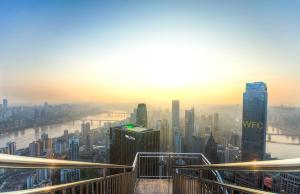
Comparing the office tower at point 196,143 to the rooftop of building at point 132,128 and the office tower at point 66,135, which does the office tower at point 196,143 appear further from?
the office tower at point 66,135

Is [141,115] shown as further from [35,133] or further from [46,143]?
[35,133]

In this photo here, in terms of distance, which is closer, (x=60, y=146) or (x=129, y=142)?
(x=60, y=146)

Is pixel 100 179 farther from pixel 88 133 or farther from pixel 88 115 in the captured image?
pixel 88 115

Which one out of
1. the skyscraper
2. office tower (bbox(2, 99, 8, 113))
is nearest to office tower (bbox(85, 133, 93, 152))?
office tower (bbox(2, 99, 8, 113))

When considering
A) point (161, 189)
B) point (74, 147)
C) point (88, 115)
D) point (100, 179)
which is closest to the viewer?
point (100, 179)

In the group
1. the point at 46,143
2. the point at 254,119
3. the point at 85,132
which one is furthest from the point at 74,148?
the point at 254,119

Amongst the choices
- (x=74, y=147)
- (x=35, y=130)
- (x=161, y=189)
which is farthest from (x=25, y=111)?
(x=161, y=189)

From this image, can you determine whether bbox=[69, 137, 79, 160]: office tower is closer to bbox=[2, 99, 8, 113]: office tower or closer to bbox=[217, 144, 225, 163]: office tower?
bbox=[2, 99, 8, 113]: office tower
